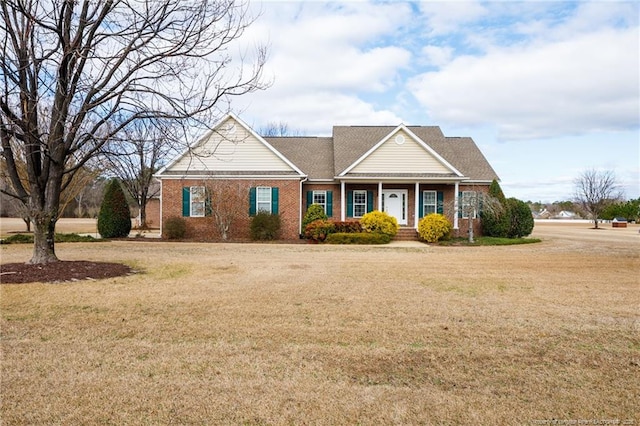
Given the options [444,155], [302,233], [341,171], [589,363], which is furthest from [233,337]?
[444,155]

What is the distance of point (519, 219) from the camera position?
2397 centimetres

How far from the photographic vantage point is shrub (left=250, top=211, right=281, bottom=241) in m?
21.8

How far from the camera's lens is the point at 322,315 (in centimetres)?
704

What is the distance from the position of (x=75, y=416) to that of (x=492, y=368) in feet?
12.9

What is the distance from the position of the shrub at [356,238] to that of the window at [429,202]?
4539 mm

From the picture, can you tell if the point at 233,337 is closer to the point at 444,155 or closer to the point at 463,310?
the point at 463,310

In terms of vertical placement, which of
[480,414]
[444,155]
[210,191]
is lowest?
[480,414]

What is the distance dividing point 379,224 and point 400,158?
4174 mm

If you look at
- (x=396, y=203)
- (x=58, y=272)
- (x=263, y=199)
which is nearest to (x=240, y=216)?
(x=263, y=199)

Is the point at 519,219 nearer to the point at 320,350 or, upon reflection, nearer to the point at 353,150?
the point at 353,150

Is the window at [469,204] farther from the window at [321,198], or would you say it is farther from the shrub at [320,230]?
the window at [321,198]

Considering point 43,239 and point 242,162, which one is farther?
point 242,162

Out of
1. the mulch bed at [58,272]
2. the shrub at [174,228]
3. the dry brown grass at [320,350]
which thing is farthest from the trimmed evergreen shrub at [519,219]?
the mulch bed at [58,272]

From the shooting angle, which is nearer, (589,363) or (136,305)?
(589,363)
